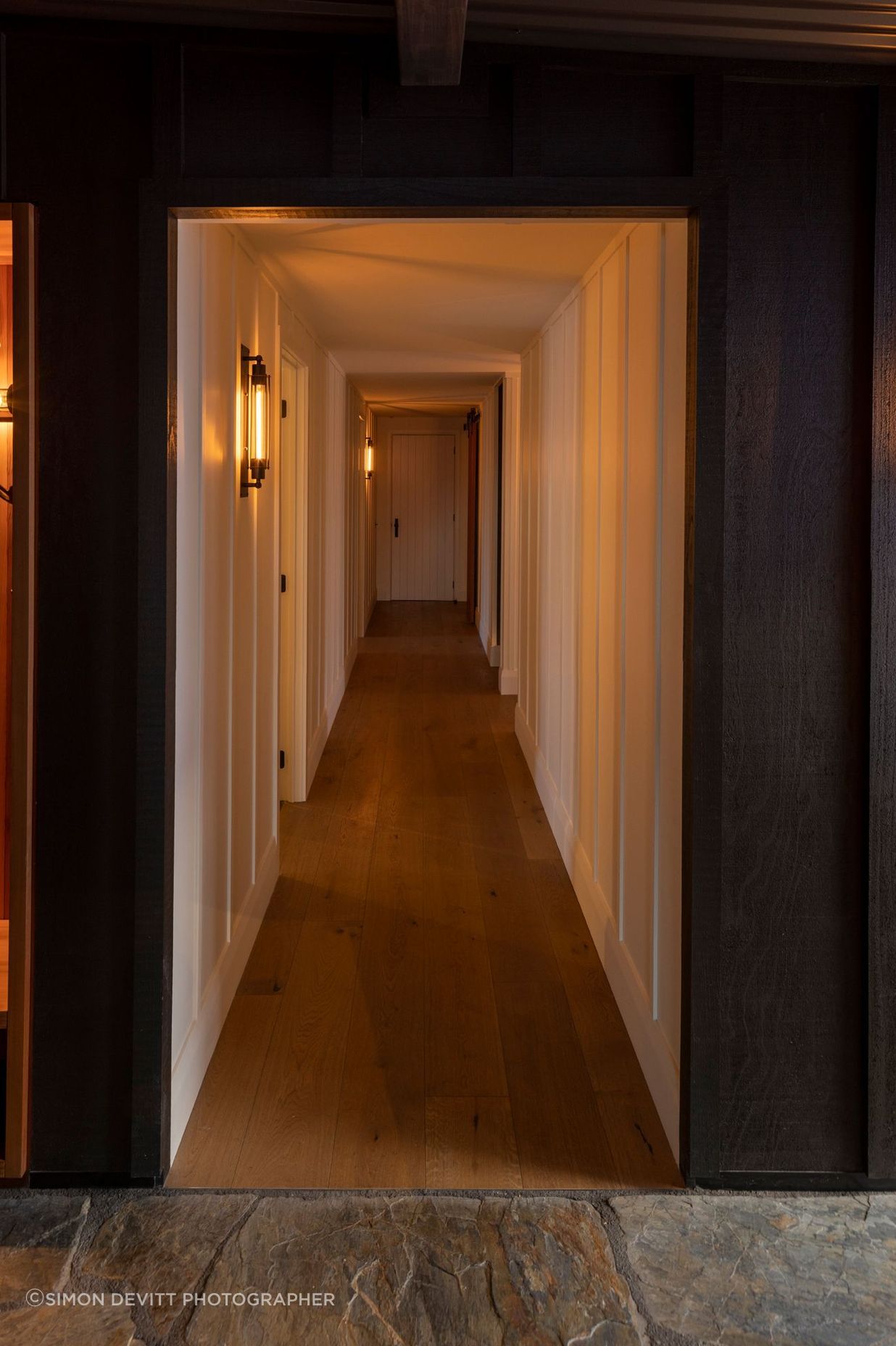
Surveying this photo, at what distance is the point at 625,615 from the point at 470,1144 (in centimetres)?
164

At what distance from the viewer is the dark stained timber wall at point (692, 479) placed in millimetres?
2420

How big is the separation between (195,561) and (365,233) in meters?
1.44

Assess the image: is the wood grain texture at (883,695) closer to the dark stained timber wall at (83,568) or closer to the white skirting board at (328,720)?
the dark stained timber wall at (83,568)

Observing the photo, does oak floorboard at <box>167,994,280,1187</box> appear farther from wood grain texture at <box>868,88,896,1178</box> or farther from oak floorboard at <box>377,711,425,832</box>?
oak floorboard at <box>377,711,425,832</box>

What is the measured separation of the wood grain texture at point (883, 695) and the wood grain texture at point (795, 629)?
0.02 m

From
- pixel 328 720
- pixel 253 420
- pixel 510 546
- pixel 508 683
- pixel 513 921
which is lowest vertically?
pixel 513 921

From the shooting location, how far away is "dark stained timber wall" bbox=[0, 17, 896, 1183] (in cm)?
242

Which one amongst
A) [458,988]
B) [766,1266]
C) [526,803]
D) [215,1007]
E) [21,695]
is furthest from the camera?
[526,803]


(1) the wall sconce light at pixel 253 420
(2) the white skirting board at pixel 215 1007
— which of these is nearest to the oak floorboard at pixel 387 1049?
(2) the white skirting board at pixel 215 1007

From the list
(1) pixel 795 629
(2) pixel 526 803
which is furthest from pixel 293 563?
(1) pixel 795 629

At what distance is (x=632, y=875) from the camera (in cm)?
342

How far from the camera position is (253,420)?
3.76 m

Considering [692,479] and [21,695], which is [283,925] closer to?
[21,695]

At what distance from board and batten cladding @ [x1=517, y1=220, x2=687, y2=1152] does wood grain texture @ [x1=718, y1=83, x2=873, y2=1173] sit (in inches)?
9.7
